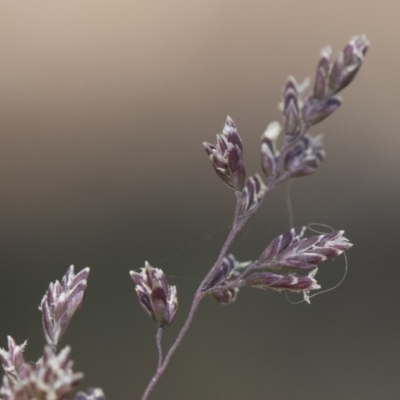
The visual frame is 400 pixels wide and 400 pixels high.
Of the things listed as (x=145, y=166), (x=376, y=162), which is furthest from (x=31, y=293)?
(x=376, y=162)

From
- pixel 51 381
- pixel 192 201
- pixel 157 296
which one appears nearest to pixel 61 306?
pixel 157 296

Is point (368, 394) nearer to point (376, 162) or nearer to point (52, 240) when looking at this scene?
point (376, 162)

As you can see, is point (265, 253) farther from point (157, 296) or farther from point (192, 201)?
point (192, 201)

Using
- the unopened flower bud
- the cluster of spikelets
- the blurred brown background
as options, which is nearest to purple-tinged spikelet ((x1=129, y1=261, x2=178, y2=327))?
the cluster of spikelets

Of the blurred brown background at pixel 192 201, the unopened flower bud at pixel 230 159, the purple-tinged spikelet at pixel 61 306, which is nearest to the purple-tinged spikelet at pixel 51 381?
the purple-tinged spikelet at pixel 61 306

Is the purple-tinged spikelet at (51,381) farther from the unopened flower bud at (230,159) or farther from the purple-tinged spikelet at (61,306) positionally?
the unopened flower bud at (230,159)
